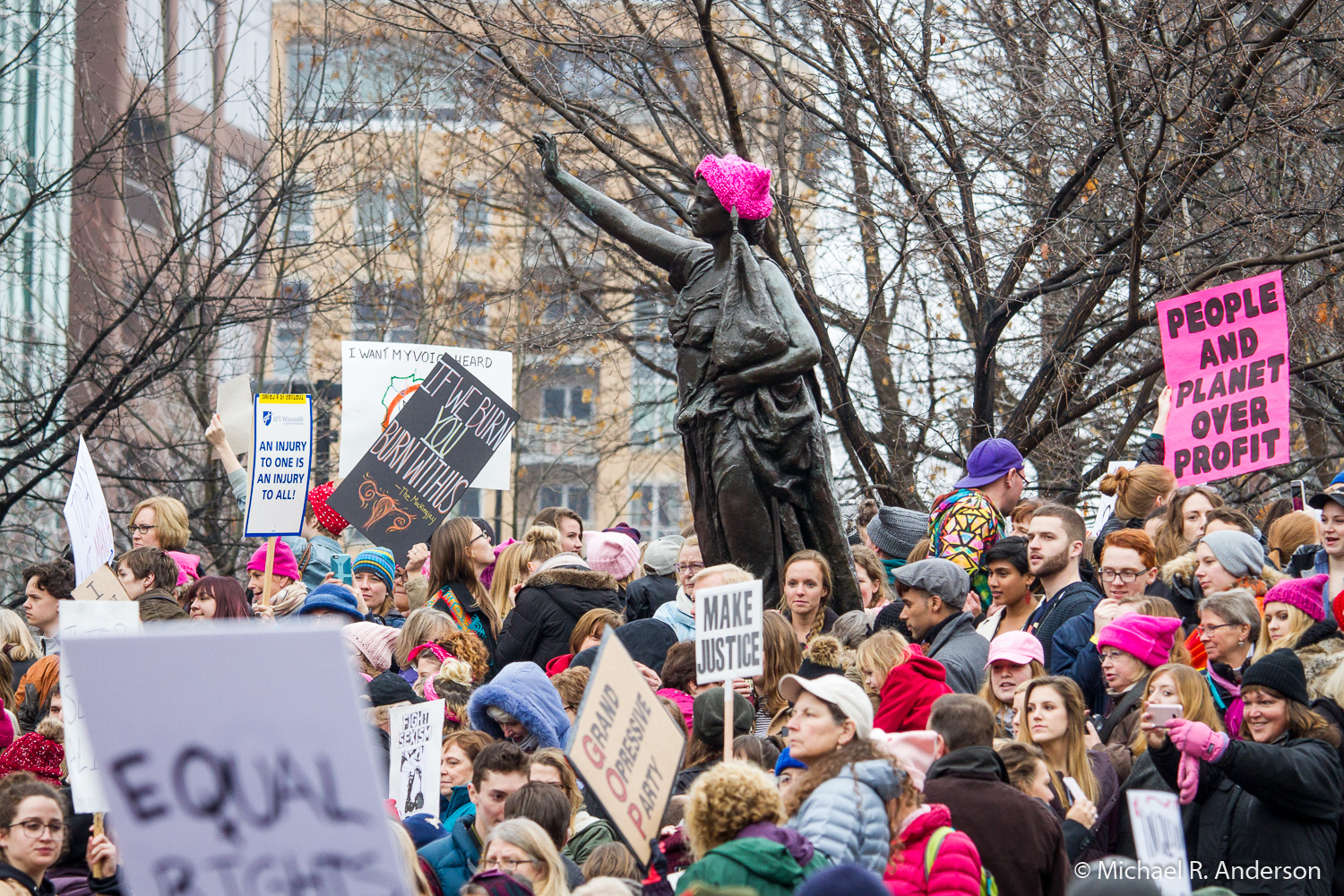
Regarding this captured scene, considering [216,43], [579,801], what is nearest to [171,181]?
[216,43]

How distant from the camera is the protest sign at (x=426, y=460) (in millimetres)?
10945

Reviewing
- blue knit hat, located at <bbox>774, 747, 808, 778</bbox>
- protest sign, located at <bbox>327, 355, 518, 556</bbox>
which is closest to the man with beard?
blue knit hat, located at <bbox>774, 747, 808, 778</bbox>

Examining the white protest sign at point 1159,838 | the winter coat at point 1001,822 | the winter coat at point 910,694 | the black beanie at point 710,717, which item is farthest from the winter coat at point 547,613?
the white protest sign at point 1159,838

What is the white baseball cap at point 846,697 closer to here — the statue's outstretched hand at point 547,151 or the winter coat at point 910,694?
the winter coat at point 910,694

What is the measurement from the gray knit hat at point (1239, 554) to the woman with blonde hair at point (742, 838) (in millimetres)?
4048

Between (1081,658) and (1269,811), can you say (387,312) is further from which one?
(1269,811)

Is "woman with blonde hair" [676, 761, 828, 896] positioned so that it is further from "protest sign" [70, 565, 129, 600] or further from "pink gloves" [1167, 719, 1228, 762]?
"protest sign" [70, 565, 129, 600]

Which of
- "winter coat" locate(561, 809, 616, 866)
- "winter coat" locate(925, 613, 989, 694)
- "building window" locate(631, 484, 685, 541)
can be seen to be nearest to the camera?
"winter coat" locate(561, 809, 616, 866)

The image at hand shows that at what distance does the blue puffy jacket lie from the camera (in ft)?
18.9

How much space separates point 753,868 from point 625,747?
84 cm

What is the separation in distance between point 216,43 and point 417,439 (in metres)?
8.74

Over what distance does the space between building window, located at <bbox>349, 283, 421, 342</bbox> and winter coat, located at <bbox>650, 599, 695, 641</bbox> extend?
13.7m

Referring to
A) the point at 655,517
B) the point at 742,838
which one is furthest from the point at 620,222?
the point at 655,517

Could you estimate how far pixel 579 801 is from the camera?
6402 millimetres
